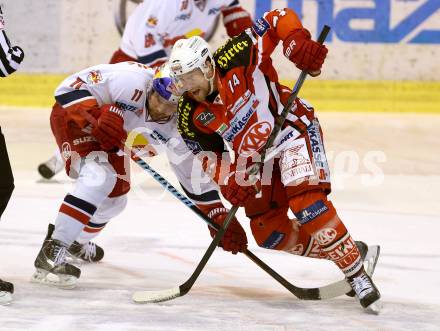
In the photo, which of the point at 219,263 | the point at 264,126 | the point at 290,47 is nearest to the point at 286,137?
the point at 264,126

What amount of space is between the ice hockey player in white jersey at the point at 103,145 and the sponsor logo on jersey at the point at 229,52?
0.20 m

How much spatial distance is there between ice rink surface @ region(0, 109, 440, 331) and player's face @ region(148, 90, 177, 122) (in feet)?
1.88

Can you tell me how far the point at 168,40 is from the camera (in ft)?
18.1

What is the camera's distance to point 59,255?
335 centimetres

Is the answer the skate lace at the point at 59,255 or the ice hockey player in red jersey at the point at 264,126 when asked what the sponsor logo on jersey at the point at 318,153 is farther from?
the skate lace at the point at 59,255

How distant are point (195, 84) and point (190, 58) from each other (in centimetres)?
9

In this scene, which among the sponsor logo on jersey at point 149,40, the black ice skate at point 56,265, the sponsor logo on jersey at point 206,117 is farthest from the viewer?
the sponsor logo on jersey at point 149,40

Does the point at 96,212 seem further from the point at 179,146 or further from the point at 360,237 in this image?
the point at 360,237

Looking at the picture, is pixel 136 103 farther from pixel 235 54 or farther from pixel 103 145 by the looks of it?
pixel 235 54

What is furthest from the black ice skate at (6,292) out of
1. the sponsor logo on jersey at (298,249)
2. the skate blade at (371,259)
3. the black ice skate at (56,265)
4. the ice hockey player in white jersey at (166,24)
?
the ice hockey player in white jersey at (166,24)

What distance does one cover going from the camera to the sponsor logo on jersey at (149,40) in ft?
17.9

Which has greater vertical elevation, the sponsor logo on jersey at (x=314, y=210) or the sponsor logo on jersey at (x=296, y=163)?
the sponsor logo on jersey at (x=296, y=163)

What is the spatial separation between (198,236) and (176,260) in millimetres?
394

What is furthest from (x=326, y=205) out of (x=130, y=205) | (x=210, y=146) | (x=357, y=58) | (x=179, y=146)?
(x=357, y=58)
